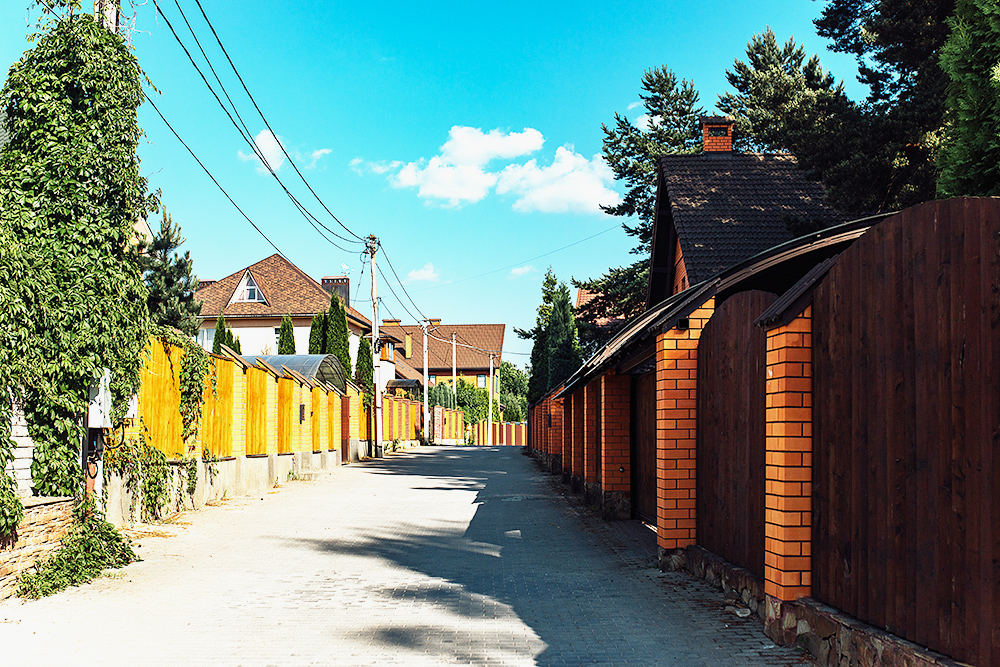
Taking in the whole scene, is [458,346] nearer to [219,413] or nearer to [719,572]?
[219,413]

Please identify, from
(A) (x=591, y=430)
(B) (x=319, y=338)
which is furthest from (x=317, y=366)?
(A) (x=591, y=430)

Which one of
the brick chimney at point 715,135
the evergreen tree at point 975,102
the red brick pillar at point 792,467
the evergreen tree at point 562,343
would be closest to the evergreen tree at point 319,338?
the evergreen tree at point 562,343

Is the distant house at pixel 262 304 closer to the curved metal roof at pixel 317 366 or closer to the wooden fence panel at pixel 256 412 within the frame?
the curved metal roof at pixel 317 366

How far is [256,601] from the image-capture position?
682 centimetres

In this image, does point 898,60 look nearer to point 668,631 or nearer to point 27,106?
point 668,631

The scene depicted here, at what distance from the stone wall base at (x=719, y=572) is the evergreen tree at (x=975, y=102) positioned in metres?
3.26

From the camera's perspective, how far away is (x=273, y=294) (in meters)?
48.5

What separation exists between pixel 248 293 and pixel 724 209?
37.2m

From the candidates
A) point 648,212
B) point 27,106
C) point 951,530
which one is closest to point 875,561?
point 951,530

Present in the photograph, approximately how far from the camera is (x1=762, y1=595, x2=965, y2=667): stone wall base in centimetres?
392

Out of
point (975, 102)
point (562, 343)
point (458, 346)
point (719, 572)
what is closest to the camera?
point (975, 102)

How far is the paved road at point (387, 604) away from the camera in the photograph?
527 cm

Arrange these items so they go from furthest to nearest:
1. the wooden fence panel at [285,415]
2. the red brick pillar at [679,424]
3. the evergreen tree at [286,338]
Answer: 1. the evergreen tree at [286,338]
2. the wooden fence panel at [285,415]
3. the red brick pillar at [679,424]

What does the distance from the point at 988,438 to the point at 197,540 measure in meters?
8.96
